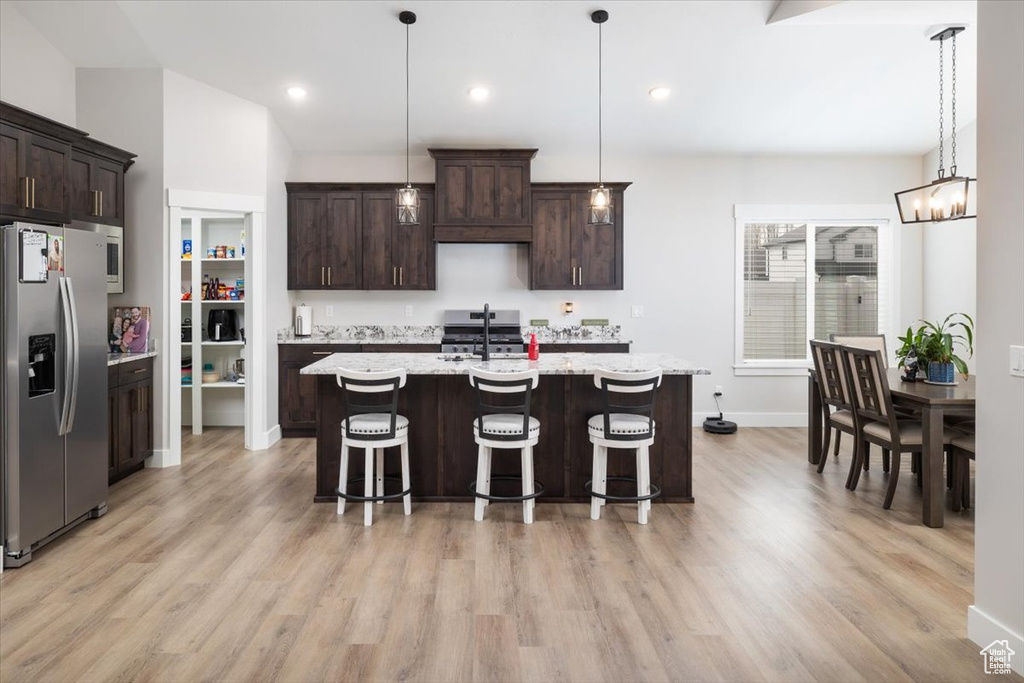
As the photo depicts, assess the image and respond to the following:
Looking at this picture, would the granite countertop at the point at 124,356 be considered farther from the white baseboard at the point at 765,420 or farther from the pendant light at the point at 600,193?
the white baseboard at the point at 765,420

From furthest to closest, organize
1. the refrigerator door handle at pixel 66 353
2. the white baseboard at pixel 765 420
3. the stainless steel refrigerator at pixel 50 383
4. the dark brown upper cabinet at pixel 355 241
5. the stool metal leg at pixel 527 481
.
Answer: the white baseboard at pixel 765 420 → the dark brown upper cabinet at pixel 355 241 → the stool metal leg at pixel 527 481 → the refrigerator door handle at pixel 66 353 → the stainless steel refrigerator at pixel 50 383

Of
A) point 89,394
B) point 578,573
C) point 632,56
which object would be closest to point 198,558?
point 89,394

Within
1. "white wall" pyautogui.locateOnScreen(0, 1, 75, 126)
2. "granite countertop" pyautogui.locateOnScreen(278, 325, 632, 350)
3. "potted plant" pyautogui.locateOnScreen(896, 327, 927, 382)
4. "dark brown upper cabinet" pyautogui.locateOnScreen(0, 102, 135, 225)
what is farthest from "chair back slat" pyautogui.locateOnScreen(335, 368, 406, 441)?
"potted plant" pyautogui.locateOnScreen(896, 327, 927, 382)

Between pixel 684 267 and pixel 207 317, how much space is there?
5021 millimetres

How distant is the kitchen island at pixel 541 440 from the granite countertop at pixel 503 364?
0.16 ft

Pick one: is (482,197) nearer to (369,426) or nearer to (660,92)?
(660,92)

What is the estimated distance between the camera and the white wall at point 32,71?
4.09m

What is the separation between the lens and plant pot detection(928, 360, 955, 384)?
4.01m

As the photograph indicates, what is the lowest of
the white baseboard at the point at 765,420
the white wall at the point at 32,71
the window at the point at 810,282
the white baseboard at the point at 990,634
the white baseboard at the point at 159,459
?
the white baseboard at the point at 990,634

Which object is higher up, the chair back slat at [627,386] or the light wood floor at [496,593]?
the chair back slat at [627,386]

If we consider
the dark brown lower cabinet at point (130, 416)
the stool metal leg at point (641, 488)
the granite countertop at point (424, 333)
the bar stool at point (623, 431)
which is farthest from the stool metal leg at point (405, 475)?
the granite countertop at point (424, 333)

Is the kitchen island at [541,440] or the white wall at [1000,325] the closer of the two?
the white wall at [1000,325]

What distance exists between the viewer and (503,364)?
389cm

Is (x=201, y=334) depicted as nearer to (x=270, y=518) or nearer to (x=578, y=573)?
(x=270, y=518)
